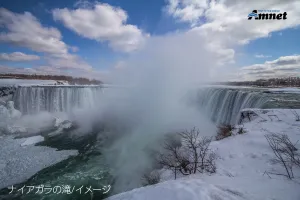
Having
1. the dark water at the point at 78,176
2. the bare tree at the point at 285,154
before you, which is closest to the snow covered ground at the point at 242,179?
the bare tree at the point at 285,154

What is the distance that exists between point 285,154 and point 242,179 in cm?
159

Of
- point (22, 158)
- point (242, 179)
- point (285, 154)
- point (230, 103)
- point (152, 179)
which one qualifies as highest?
point (230, 103)

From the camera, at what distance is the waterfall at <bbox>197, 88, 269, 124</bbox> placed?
11.3m

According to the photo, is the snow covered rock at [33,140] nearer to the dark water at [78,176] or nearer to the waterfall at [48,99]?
the dark water at [78,176]

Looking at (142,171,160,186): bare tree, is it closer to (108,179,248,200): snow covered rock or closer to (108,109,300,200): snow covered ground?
(108,109,300,200): snow covered ground

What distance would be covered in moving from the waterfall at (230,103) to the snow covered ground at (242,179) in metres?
4.51

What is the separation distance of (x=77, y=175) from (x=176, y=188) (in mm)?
6893

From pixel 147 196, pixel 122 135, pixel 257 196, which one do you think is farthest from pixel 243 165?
pixel 122 135

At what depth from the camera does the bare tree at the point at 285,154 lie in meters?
3.55

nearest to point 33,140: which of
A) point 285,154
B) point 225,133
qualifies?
point 225,133

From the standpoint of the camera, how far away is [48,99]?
64.7 ft

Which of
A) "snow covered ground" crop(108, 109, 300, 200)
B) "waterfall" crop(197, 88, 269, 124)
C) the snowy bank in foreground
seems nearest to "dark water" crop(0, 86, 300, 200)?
the snowy bank in foreground

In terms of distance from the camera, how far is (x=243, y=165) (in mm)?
4398

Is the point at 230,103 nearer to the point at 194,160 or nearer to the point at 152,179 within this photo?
the point at 194,160
